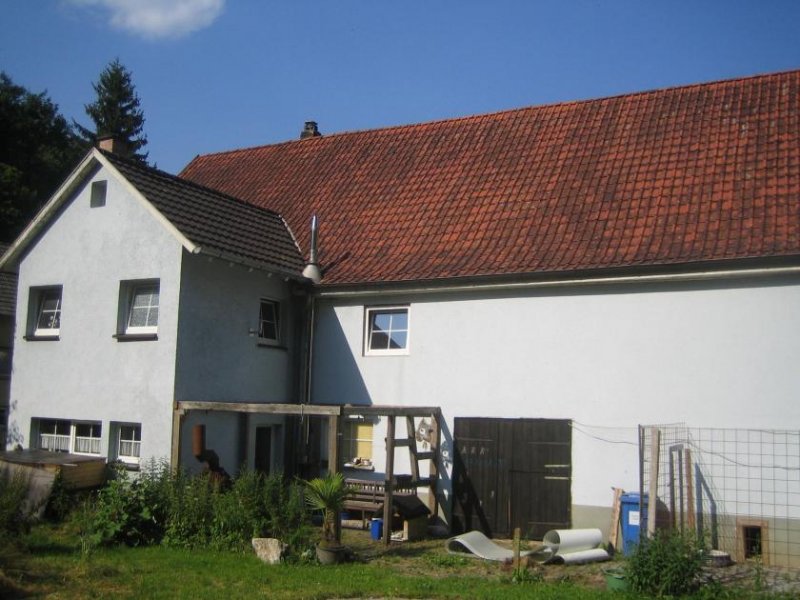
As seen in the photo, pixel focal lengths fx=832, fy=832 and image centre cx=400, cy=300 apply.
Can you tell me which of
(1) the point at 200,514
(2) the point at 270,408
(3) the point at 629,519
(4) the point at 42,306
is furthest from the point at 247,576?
(4) the point at 42,306

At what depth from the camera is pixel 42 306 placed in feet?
55.7

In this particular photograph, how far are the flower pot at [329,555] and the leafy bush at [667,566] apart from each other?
398 centimetres

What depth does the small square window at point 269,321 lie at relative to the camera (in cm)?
1669

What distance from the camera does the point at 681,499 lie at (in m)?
12.7

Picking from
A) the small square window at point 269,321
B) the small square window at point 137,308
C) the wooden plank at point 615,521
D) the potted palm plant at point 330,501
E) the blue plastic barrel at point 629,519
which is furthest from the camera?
the small square window at point 269,321

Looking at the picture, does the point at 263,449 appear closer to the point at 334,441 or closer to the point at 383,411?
the point at 383,411

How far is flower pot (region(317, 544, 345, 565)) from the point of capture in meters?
11.6

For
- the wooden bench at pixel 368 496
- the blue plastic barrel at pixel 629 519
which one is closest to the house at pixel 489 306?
the blue plastic barrel at pixel 629 519

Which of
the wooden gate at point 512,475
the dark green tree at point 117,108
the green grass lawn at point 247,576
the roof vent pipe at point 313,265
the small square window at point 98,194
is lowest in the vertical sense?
the green grass lawn at point 247,576

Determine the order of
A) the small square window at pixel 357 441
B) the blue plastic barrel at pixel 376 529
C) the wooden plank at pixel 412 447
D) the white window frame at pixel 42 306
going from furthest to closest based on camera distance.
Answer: the white window frame at pixel 42 306
the small square window at pixel 357 441
the wooden plank at pixel 412 447
the blue plastic barrel at pixel 376 529

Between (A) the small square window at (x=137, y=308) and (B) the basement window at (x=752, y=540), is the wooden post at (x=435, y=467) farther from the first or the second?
(A) the small square window at (x=137, y=308)

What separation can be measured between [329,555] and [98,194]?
8712 millimetres

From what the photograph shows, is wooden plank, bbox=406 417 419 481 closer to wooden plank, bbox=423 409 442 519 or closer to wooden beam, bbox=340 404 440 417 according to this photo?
wooden beam, bbox=340 404 440 417

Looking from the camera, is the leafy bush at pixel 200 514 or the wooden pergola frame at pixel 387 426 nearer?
the leafy bush at pixel 200 514
